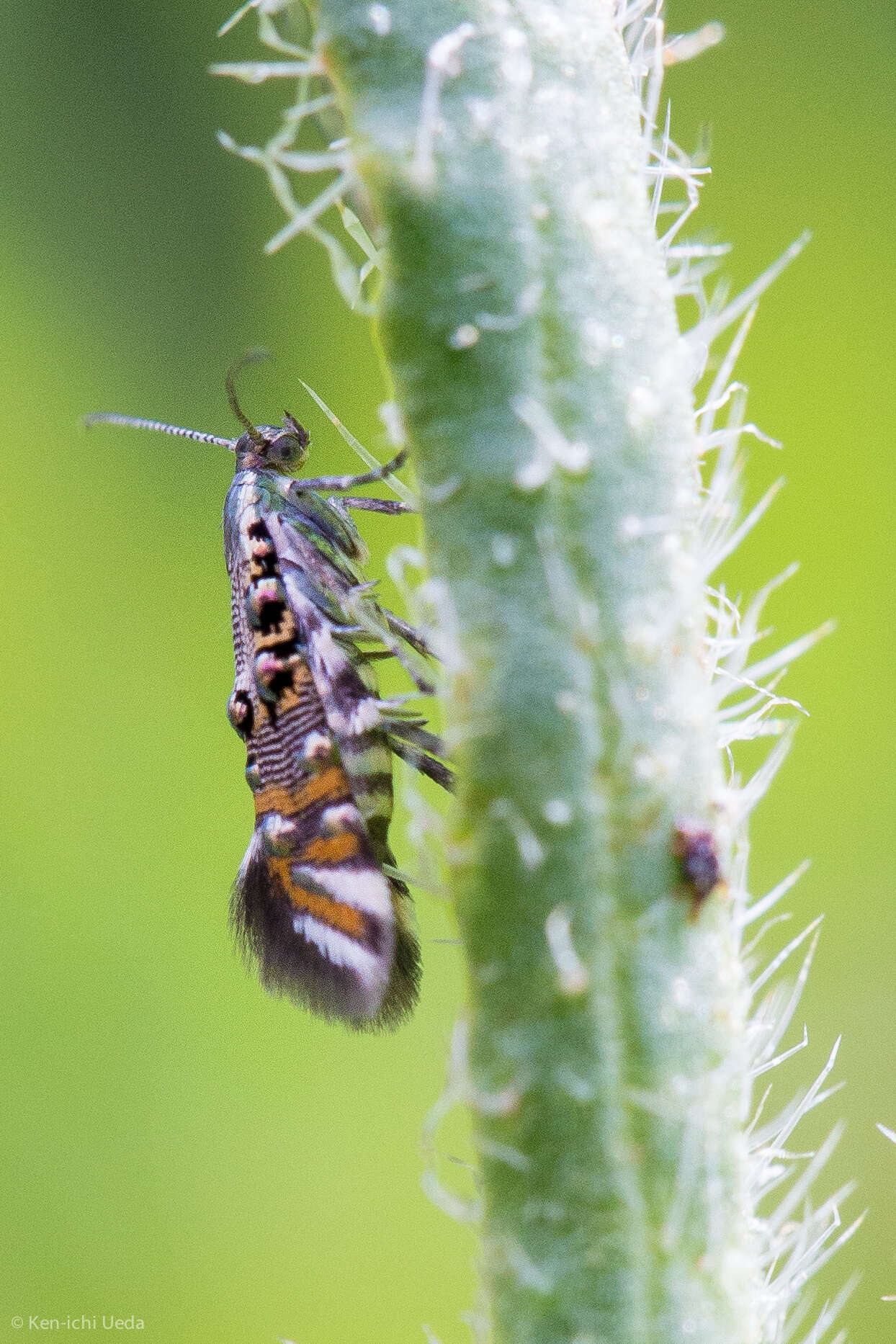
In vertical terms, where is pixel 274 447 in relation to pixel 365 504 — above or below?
above

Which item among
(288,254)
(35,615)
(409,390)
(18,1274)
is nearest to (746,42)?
(288,254)

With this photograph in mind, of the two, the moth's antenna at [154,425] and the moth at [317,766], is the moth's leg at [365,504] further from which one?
the moth's antenna at [154,425]

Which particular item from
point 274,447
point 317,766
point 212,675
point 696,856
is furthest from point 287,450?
point 696,856

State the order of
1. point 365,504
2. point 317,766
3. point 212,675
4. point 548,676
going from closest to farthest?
1. point 548,676
2. point 317,766
3. point 365,504
4. point 212,675

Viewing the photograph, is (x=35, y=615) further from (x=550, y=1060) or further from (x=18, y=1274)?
(x=550, y=1060)

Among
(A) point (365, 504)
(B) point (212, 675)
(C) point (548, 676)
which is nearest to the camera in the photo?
(C) point (548, 676)

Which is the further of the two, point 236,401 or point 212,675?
point 212,675

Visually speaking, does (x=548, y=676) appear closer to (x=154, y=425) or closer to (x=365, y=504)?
(x=365, y=504)

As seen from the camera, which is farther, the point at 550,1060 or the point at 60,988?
the point at 60,988
